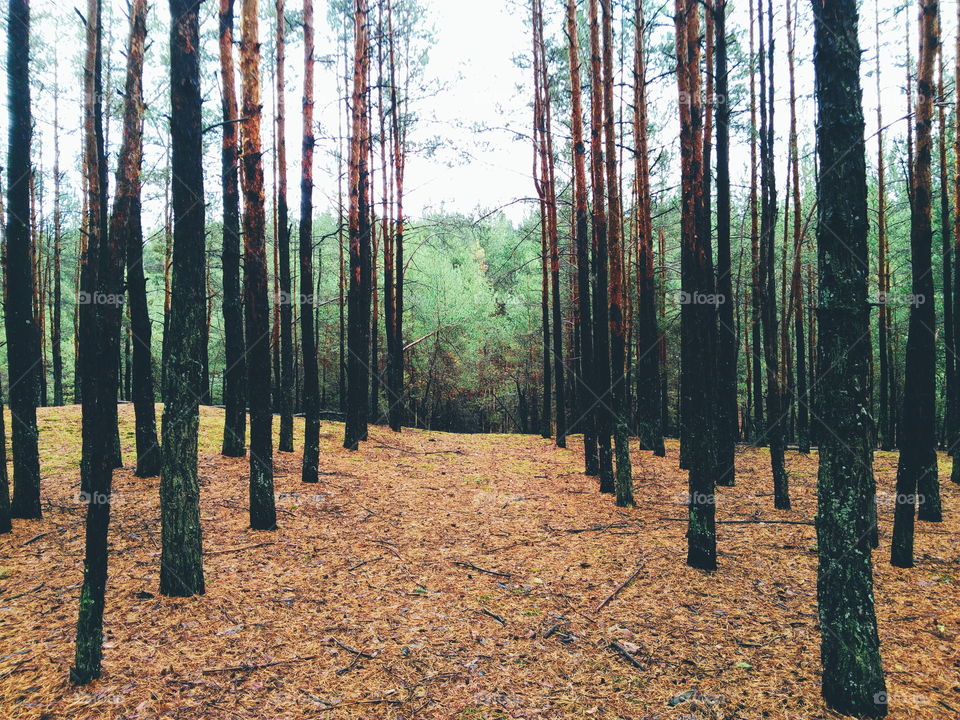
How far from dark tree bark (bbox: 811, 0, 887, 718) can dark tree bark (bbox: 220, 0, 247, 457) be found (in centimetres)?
500

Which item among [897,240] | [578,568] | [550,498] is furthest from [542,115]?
[897,240]

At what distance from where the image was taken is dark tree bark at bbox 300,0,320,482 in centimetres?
848

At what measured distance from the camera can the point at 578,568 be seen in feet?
19.2

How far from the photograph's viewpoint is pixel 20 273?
5.88 metres

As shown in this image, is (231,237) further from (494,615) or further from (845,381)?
(845,381)

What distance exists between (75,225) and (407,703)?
3309cm

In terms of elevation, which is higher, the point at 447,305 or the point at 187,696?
the point at 447,305

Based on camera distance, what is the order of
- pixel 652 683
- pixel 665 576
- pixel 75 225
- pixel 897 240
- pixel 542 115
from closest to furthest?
pixel 652 683 < pixel 665 576 < pixel 542 115 < pixel 897 240 < pixel 75 225

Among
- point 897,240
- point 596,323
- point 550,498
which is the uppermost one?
point 897,240

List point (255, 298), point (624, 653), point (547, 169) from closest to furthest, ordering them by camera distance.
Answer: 1. point (624, 653)
2. point (255, 298)
3. point (547, 169)

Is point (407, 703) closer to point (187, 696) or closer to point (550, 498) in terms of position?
point (187, 696)

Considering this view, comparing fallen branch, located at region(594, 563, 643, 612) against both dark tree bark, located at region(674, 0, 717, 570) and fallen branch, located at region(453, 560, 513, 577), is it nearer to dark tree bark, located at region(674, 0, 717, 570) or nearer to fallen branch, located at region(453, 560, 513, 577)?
dark tree bark, located at region(674, 0, 717, 570)

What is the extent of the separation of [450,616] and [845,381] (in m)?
3.82

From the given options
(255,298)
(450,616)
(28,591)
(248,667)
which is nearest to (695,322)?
(450,616)
